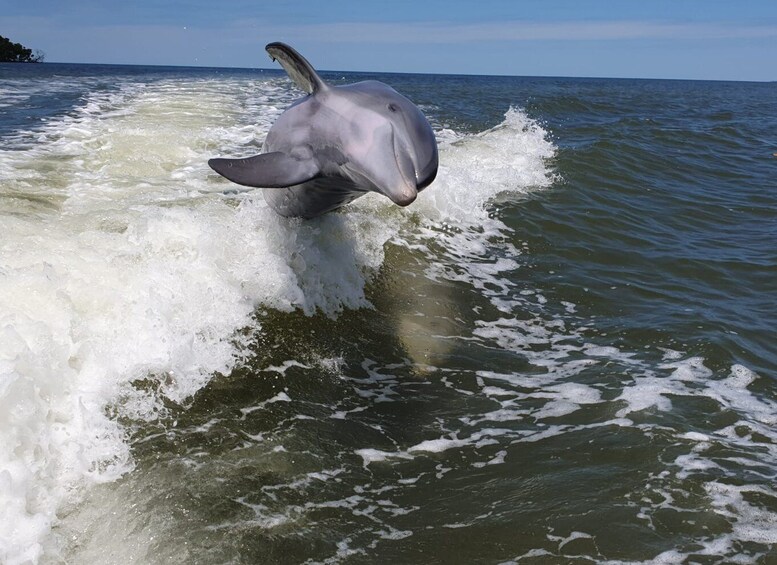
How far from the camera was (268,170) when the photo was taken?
559 cm

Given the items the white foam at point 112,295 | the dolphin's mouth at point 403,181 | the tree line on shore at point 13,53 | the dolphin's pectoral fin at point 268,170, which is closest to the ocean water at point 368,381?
the white foam at point 112,295

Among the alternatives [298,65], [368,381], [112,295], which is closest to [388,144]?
[298,65]

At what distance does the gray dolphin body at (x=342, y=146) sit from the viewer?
16.5ft

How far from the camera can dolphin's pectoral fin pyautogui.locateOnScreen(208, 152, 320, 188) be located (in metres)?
5.42

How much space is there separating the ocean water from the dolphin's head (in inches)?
63.4

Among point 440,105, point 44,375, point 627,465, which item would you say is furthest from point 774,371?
point 440,105

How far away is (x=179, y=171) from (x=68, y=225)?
13.3 ft

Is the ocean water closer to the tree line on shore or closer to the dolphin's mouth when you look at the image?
the dolphin's mouth

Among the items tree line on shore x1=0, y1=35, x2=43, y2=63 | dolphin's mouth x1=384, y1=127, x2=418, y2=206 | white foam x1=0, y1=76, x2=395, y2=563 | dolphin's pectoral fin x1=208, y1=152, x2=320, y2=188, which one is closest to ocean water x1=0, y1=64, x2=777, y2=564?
white foam x1=0, y1=76, x2=395, y2=563

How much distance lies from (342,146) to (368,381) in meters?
1.80

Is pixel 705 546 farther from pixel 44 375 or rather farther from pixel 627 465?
pixel 44 375

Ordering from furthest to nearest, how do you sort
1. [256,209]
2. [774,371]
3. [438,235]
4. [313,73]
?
[438,235], [256,209], [774,371], [313,73]

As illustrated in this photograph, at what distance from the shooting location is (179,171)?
11.5 m

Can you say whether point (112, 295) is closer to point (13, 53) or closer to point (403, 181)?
point (403, 181)
